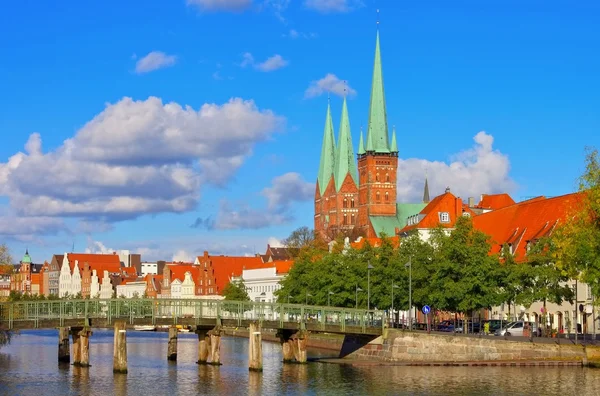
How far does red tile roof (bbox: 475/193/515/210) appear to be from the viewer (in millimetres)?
166625

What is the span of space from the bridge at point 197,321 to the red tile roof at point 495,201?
8293 centimetres

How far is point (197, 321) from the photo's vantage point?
82.5m

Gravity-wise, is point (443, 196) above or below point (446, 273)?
above

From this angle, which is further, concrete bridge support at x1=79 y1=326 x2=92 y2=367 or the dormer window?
the dormer window

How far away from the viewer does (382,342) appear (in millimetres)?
81625

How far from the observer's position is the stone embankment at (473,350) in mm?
74500

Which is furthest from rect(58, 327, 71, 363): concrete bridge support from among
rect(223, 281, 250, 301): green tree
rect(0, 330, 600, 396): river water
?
rect(223, 281, 250, 301): green tree

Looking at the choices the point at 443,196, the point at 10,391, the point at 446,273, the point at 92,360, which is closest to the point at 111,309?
the point at 92,360

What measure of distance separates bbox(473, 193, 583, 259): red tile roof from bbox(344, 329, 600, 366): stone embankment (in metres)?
23.3

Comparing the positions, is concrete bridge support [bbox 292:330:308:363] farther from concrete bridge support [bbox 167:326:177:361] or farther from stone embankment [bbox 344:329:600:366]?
concrete bridge support [bbox 167:326:177:361]

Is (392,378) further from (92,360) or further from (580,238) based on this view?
(92,360)

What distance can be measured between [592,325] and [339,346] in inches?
795

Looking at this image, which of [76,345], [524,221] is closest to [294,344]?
[76,345]

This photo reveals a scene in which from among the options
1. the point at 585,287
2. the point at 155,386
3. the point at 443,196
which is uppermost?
the point at 443,196
